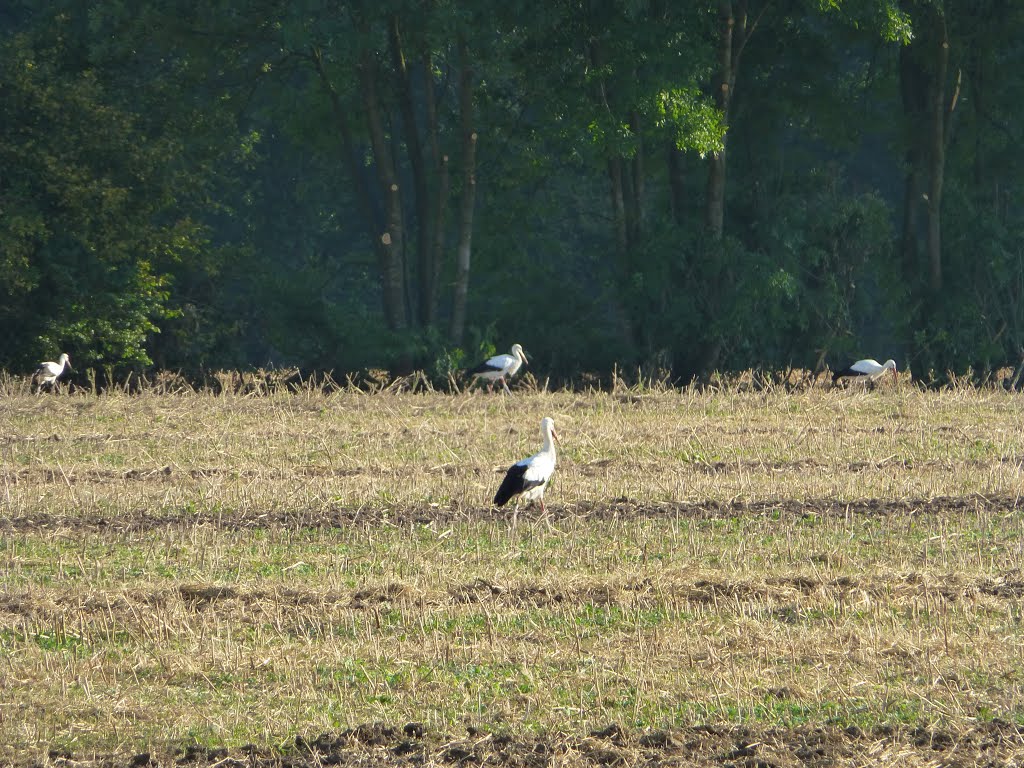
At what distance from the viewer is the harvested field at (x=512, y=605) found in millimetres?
7934

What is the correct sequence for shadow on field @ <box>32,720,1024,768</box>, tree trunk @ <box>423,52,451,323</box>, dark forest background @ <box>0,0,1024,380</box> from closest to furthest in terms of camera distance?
shadow on field @ <box>32,720,1024,768</box>, dark forest background @ <box>0,0,1024,380</box>, tree trunk @ <box>423,52,451,323</box>

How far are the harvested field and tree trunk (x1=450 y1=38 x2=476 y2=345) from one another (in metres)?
13.1

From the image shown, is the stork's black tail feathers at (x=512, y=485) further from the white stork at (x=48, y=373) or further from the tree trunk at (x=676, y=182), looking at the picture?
the tree trunk at (x=676, y=182)

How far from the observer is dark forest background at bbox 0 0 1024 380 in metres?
29.8

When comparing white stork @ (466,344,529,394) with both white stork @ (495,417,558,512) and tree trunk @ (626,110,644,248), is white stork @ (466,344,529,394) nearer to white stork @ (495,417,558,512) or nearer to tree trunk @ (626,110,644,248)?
tree trunk @ (626,110,644,248)

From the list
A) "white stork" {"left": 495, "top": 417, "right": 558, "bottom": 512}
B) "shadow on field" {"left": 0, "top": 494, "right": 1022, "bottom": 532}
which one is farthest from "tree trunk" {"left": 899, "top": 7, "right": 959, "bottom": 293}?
"white stork" {"left": 495, "top": 417, "right": 558, "bottom": 512}

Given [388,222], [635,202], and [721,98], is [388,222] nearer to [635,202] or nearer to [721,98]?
[635,202]

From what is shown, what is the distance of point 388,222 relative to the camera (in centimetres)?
3294

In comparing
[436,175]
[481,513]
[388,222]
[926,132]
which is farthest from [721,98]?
[481,513]

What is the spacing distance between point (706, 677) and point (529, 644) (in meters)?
1.23

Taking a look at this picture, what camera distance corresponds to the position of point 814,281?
33500 mm

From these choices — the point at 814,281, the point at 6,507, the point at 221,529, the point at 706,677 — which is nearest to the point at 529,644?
the point at 706,677

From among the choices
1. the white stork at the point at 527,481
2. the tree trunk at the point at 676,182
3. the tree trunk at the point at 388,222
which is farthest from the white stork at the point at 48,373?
the white stork at the point at 527,481

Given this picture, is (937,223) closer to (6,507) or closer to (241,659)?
(6,507)
